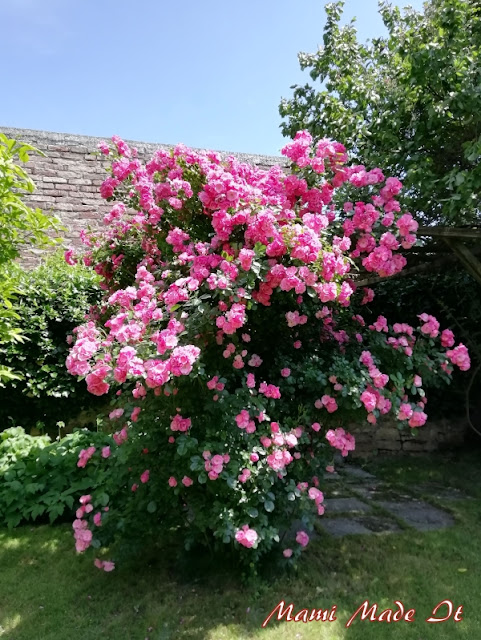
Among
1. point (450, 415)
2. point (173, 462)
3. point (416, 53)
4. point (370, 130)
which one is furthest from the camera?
point (450, 415)

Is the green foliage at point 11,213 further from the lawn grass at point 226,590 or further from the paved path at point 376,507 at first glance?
the paved path at point 376,507

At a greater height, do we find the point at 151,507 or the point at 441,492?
the point at 151,507

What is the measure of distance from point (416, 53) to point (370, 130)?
965mm

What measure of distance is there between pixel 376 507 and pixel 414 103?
3368 mm

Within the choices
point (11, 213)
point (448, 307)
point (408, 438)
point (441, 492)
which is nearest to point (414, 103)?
point (448, 307)

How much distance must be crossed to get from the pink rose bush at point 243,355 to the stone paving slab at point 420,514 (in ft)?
4.38

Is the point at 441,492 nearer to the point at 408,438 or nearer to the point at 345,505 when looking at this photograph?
the point at 345,505

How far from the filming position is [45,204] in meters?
7.02

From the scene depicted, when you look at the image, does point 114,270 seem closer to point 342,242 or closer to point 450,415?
point 342,242

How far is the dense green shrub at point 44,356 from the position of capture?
197 inches

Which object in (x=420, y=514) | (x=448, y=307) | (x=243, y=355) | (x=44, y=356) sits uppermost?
(x=448, y=307)

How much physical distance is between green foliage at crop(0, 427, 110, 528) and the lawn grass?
18 centimetres

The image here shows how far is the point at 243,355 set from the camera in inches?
104

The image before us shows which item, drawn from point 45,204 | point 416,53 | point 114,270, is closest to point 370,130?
point 416,53
